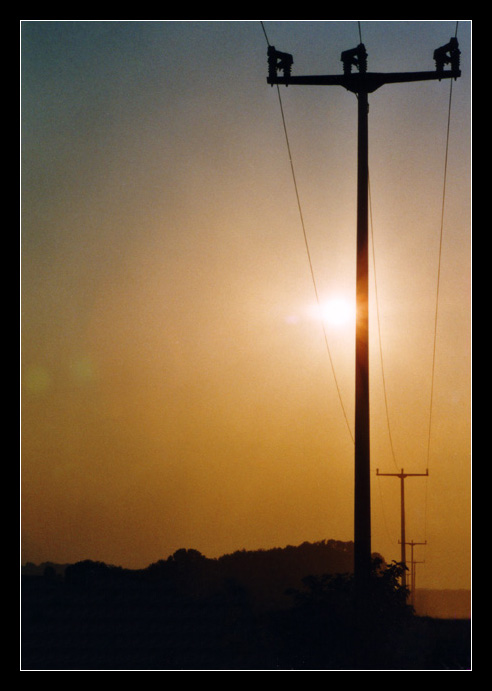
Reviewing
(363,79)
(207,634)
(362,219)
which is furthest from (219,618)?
(363,79)

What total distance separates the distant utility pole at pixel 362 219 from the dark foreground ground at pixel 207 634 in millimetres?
1709

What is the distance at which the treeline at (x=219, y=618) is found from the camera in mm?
17672

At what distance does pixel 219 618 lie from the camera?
24328mm

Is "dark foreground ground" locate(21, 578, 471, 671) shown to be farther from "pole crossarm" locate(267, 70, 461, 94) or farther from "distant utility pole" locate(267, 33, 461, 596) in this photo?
"pole crossarm" locate(267, 70, 461, 94)

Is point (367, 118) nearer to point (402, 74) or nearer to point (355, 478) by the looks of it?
point (402, 74)

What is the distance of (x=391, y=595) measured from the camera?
18.9 meters

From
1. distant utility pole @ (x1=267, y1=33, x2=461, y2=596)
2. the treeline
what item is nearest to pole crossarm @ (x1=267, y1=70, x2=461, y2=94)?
distant utility pole @ (x1=267, y1=33, x2=461, y2=596)

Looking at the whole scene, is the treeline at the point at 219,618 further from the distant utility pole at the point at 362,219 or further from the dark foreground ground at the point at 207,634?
the distant utility pole at the point at 362,219

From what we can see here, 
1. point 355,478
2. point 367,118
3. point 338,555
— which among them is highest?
point 367,118

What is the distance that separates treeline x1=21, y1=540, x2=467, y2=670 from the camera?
17.7m

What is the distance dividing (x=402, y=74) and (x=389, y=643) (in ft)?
36.6

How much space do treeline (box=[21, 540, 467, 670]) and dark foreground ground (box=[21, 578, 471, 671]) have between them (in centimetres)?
3

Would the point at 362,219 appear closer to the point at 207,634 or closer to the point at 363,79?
the point at 363,79

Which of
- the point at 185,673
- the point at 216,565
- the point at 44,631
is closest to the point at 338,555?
the point at 216,565
